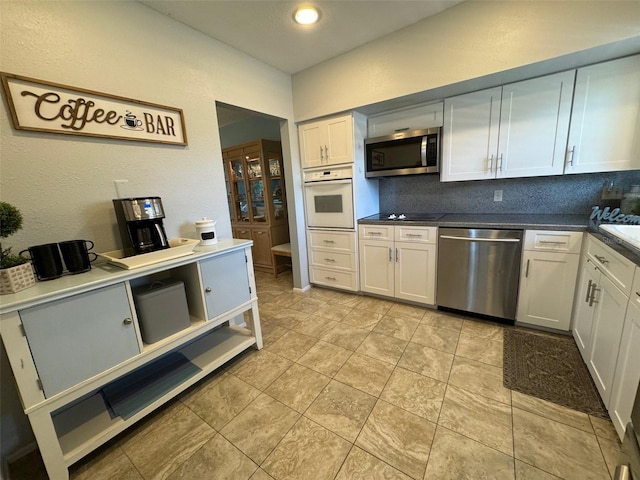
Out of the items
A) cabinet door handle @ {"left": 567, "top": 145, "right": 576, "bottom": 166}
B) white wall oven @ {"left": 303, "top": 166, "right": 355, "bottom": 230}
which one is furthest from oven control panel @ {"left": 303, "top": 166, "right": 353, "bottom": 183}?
cabinet door handle @ {"left": 567, "top": 145, "right": 576, "bottom": 166}

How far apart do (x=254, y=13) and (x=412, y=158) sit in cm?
179

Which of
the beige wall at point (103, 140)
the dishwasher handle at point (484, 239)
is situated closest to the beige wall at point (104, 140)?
the beige wall at point (103, 140)

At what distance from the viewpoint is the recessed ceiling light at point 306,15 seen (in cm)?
187

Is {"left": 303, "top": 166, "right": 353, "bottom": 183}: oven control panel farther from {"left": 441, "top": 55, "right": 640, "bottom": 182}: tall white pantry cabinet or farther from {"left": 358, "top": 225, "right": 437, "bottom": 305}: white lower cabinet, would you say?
{"left": 441, "top": 55, "right": 640, "bottom": 182}: tall white pantry cabinet

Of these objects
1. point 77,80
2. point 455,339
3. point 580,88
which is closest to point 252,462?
point 455,339

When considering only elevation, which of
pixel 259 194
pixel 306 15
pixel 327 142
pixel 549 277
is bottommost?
pixel 549 277

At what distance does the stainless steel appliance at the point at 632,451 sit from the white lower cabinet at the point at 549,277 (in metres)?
1.58

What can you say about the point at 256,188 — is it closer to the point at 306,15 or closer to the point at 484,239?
the point at 306,15

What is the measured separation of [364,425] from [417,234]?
5.54 ft

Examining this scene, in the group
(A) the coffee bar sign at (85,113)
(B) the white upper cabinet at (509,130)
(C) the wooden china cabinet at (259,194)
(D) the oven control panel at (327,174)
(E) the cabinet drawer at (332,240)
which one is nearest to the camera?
(A) the coffee bar sign at (85,113)

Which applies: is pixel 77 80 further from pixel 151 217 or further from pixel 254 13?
pixel 254 13

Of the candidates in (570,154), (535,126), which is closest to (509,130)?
(535,126)

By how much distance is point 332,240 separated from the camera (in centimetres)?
307

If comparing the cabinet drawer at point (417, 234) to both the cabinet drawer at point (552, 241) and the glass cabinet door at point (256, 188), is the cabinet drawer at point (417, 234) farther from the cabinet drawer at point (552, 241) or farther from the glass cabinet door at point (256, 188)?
the glass cabinet door at point (256, 188)
